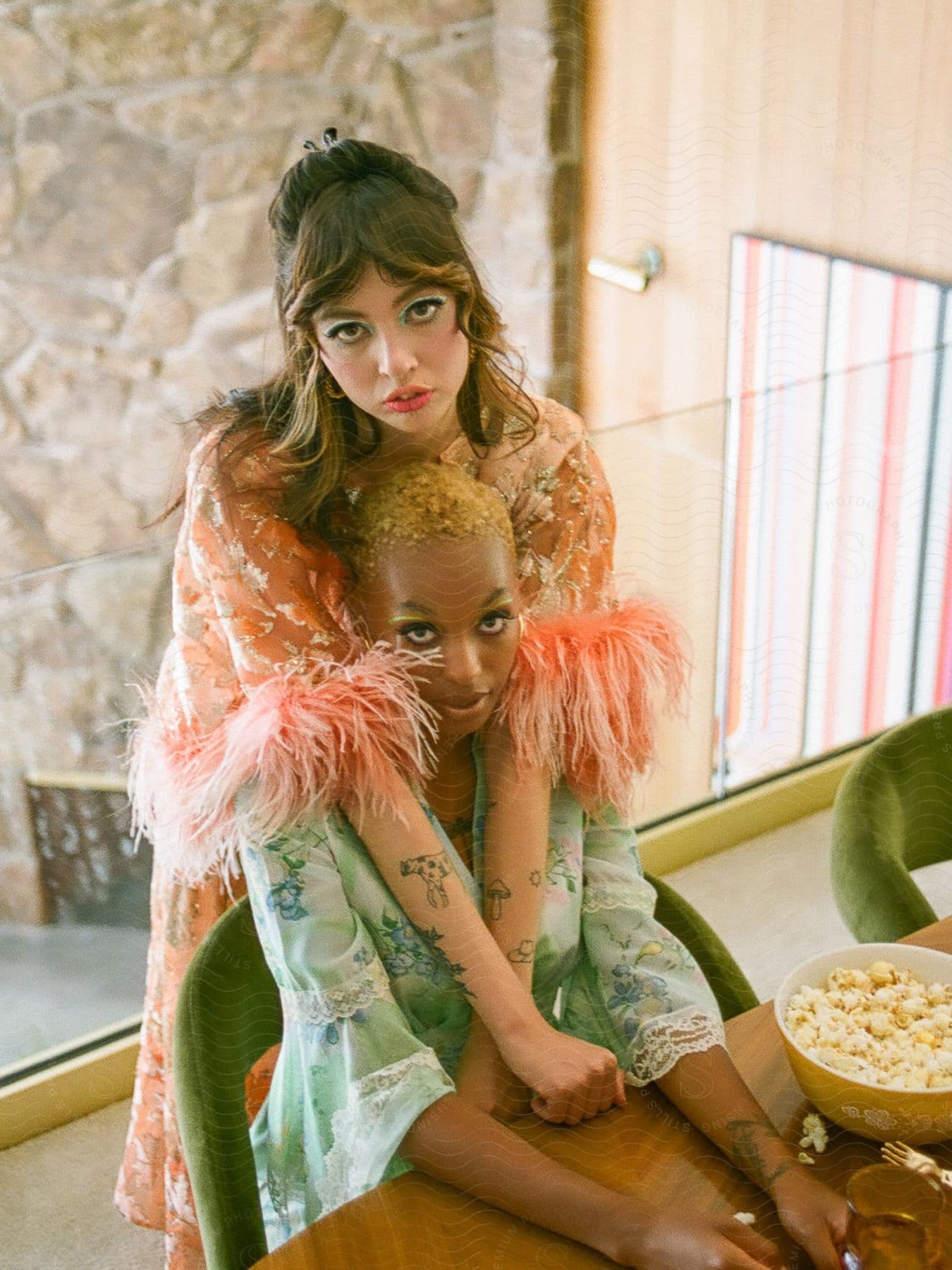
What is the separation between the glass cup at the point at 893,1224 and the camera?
2.20 ft

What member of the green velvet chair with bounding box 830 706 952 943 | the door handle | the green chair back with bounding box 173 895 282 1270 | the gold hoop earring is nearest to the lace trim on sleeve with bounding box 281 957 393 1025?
the green chair back with bounding box 173 895 282 1270

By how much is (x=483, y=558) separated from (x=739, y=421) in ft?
1.82

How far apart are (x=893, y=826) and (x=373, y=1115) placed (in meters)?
0.56

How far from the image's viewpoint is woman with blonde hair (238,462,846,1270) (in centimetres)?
73

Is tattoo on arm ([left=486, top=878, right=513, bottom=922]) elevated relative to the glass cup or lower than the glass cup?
elevated

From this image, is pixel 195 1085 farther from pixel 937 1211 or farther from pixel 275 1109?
pixel 937 1211

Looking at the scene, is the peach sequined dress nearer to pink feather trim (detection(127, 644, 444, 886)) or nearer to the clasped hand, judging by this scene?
pink feather trim (detection(127, 644, 444, 886))

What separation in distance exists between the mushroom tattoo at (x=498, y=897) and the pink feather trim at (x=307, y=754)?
0.27 ft

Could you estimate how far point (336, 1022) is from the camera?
2.61 ft

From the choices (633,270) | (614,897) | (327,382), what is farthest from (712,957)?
(633,270)

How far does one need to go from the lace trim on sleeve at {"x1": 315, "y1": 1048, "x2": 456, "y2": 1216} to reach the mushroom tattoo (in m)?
0.10

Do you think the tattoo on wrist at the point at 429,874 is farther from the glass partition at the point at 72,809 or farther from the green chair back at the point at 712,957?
the glass partition at the point at 72,809

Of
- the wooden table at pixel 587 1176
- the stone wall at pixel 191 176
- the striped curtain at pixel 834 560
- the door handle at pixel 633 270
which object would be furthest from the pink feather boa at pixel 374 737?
the stone wall at pixel 191 176

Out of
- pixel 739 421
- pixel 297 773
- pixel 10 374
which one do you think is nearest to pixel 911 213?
pixel 739 421
